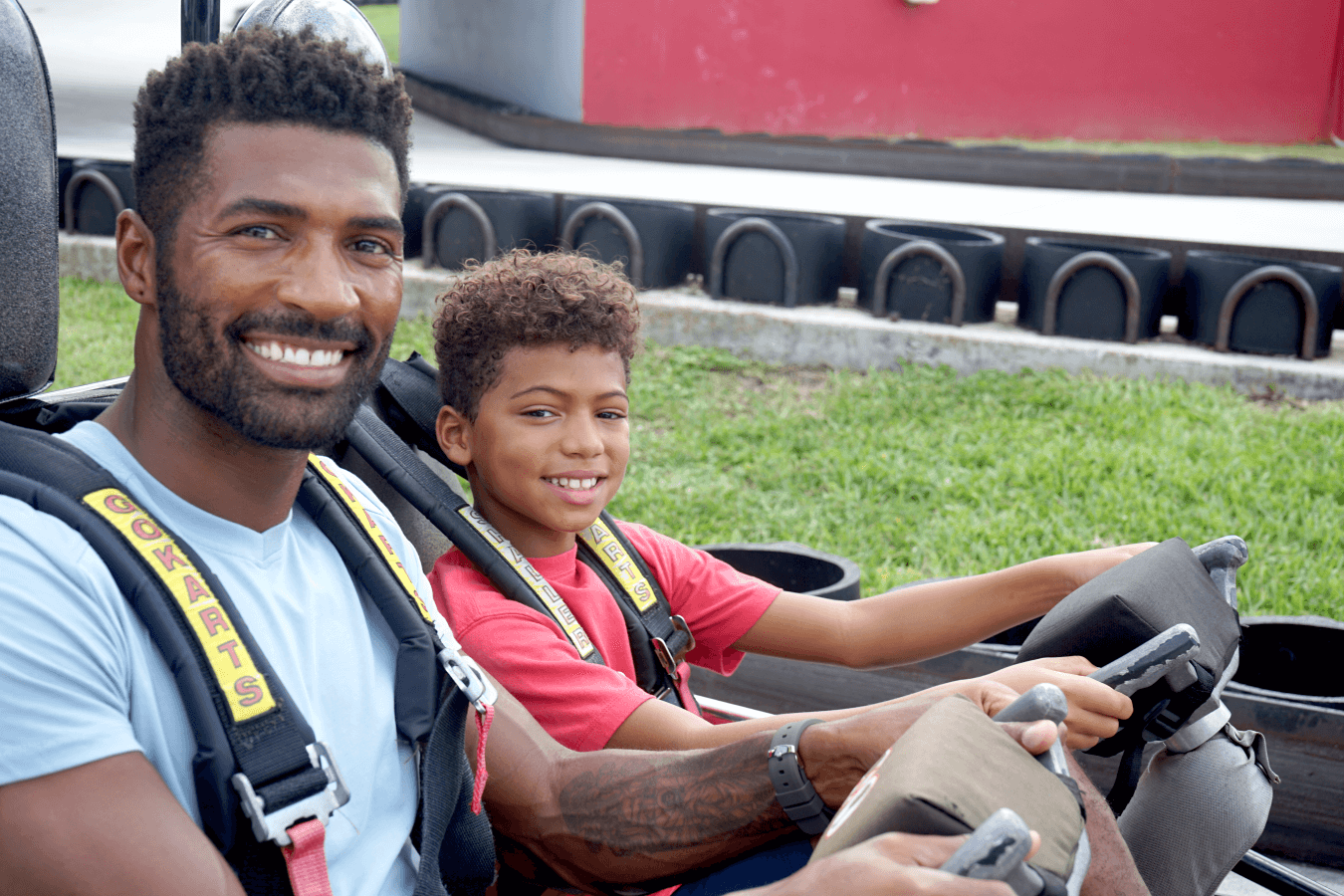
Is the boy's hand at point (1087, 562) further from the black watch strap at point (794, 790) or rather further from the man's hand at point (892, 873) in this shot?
the man's hand at point (892, 873)

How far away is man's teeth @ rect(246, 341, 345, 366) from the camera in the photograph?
3.91 feet

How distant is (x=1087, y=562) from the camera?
6.31ft

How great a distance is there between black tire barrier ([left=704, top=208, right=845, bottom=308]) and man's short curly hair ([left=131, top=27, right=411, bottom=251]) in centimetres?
461

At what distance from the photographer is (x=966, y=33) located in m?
11.1

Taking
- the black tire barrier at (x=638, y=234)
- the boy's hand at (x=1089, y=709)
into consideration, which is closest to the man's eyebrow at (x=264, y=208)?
the boy's hand at (x=1089, y=709)

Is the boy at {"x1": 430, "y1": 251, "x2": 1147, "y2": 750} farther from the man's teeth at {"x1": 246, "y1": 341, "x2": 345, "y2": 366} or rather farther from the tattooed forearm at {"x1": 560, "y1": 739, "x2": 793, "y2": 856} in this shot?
the man's teeth at {"x1": 246, "y1": 341, "x2": 345, "y2": 366}

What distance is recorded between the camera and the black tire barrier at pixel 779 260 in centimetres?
580

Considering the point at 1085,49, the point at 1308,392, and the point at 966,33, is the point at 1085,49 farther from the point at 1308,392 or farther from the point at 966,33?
the point at 1308,392

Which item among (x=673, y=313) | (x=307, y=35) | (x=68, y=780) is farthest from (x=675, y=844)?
(x=673, y=313)

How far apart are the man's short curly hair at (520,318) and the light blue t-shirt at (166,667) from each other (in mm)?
347

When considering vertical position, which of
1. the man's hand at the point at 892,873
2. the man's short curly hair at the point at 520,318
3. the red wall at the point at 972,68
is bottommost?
the man's hand at the point at 892,873

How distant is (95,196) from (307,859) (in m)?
6.53

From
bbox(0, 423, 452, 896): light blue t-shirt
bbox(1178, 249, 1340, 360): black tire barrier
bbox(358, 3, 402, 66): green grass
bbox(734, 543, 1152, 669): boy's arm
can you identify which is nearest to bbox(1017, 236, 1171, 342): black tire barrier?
bbox(1178, 249, 1340, 360): black tire barrier

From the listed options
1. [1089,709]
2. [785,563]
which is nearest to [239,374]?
[1089,709]
